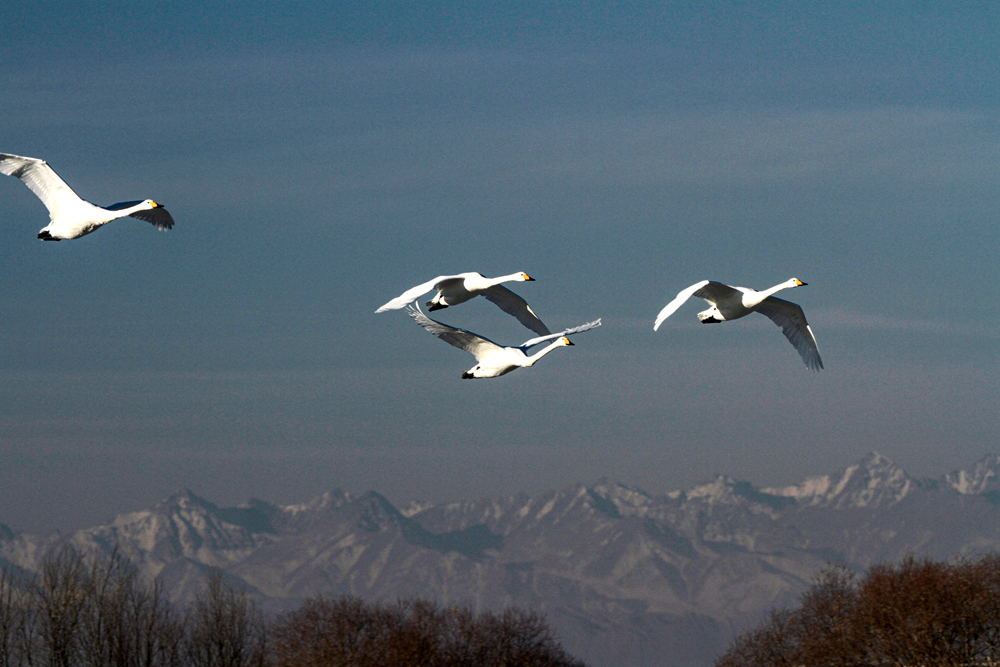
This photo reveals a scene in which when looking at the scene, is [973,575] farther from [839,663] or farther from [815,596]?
[815,596]

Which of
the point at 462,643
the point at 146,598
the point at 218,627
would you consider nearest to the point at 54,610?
the point at 146,598

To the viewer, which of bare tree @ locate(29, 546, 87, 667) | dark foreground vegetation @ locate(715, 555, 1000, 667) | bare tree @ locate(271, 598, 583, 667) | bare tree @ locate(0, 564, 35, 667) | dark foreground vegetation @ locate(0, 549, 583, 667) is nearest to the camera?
bare tree @ locate(29, 546, 87, 667)

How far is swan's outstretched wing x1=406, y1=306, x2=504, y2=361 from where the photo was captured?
44.6m

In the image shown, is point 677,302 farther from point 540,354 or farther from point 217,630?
point 217,630

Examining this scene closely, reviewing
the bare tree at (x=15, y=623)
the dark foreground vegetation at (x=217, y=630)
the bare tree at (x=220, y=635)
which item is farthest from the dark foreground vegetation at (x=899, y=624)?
the bare tree at (x=15, y=623)

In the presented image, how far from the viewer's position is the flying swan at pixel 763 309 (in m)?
47.0

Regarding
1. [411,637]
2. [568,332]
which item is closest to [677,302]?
[568,332]

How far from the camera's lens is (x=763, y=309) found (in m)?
50.8

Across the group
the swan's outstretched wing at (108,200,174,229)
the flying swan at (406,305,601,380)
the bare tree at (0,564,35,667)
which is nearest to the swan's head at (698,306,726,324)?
the flying swan at (406,305,601,380)

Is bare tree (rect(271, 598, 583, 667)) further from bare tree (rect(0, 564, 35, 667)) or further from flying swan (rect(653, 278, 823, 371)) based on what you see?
flying swan (rect(653, 278, 823, 371))

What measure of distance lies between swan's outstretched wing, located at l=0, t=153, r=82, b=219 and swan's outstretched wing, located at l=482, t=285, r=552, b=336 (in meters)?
17.0

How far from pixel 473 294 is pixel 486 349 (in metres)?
3.77

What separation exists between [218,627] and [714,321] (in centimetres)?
10296

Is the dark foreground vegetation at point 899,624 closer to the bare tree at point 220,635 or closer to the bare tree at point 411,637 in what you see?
the bare tree at point 411,637
